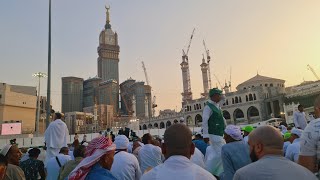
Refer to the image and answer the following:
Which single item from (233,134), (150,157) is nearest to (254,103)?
(150,157)

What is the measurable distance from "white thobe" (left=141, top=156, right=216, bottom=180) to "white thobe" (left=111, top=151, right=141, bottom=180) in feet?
8.55

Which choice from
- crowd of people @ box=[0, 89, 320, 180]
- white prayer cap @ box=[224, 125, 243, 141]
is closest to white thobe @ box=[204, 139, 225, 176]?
crowd of people @ box=[0, 89, 320, 180]

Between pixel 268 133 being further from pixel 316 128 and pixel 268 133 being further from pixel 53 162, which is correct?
pixel 53 162

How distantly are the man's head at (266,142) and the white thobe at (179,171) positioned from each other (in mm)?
536

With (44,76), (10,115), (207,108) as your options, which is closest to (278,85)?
(44,76)

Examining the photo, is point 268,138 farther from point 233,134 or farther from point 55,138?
point 55,138

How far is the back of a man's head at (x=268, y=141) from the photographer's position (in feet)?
8.40

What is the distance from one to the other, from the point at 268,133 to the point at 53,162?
18.9ft

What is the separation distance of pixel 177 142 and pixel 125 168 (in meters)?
2.77

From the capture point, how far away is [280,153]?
2.56 meters

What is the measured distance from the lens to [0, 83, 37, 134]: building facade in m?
55.2

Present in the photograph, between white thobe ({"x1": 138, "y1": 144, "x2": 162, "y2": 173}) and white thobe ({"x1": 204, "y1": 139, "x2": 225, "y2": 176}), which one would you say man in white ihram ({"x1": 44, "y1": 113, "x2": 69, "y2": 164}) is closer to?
white thobe ({"x1": 138, "y1": 144, "x2": 162, "y2": 173})

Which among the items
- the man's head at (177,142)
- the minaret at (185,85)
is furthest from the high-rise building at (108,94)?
the man's head at (177,142)

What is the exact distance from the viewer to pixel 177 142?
2.62m
